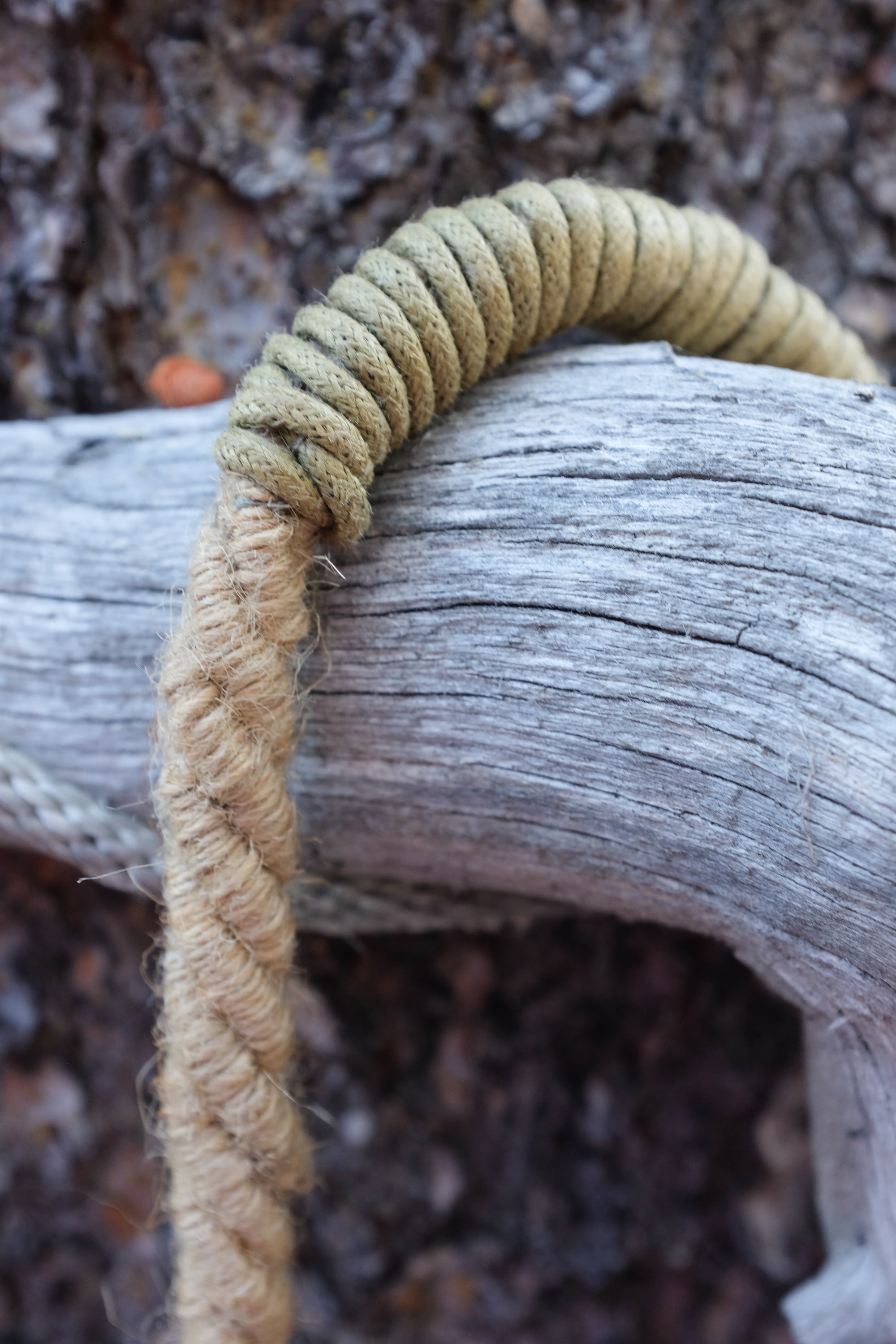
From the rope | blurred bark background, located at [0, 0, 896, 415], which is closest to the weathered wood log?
the rope

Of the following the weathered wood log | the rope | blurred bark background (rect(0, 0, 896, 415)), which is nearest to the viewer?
the weathered wood log

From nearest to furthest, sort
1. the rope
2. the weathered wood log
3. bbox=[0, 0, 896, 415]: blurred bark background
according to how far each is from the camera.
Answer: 1. the weathered wood log
2. the rope
3. bbox=[0, 0, 896, 415]: blurred bark background

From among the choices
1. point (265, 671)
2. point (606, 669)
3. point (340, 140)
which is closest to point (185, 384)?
point (340, 140)

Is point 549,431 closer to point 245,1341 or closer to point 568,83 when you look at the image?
point 568,83

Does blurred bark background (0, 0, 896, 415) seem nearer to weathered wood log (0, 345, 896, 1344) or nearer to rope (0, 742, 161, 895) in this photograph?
weathered wood log (0, 345, 896, 1344)

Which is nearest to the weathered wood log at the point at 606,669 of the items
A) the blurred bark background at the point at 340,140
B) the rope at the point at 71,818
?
the rope at the point at 71,818

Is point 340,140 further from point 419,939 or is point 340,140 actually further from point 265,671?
point 419,939

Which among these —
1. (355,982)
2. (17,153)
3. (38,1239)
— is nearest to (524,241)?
(17,153)
